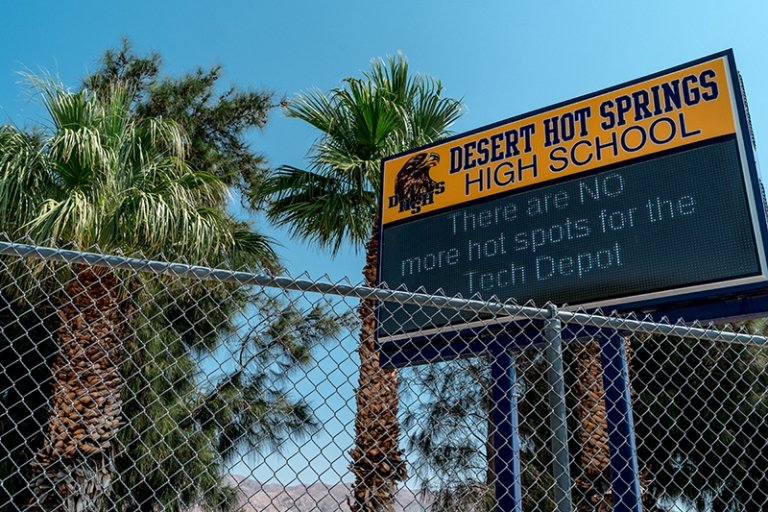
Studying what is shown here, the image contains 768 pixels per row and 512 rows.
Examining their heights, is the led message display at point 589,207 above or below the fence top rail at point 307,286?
above

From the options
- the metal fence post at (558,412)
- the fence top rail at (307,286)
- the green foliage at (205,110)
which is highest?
the green foliage at (205,110)

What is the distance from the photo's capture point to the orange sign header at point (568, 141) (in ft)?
18.7

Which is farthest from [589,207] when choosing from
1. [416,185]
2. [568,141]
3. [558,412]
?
[558,412]

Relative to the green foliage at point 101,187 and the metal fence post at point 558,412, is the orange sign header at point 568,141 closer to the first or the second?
the green foliage at point 101,187

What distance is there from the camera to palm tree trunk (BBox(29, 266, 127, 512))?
22.5 feet

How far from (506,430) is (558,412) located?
2956 millimetres

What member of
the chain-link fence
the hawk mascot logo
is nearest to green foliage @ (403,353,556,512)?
the chain-link fence

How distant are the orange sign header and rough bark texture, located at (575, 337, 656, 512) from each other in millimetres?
2850

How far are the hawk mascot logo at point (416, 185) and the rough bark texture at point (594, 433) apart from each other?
9.57 feet

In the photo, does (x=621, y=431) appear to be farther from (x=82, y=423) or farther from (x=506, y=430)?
(x=82, y=423)

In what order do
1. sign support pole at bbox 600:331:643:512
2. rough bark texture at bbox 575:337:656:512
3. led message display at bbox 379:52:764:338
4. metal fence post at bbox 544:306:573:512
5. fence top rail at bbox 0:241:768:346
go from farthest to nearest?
rough bark texture at bbox 575:337:656:512, led message display at bbox 379:52:764:338, sign support pole at bbox 600:331:643:512, metal fence post at bbox 544:306:573:512, fence top rail at bbox 0:241:768:346

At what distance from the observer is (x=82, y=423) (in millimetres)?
7023

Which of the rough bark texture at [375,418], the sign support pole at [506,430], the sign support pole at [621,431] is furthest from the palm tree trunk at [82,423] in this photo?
the sign support pole at [621,431]

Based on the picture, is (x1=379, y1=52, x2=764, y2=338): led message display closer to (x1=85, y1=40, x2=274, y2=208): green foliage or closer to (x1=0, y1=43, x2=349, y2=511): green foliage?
(x1=0, y1=43, x2=349, y2=511): green foliage
